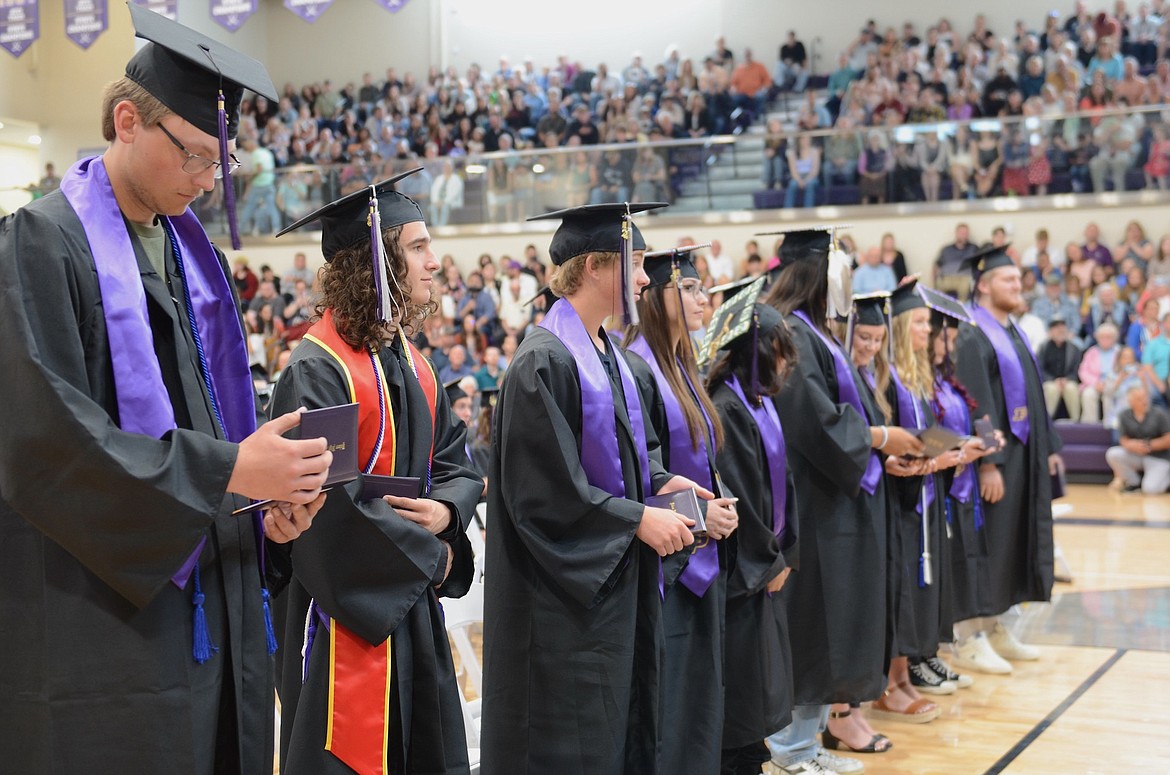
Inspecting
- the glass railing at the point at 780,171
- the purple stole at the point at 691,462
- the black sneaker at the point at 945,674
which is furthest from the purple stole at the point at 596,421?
the glass railing at the point at 780,171

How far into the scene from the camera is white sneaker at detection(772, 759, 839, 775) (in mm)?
4707

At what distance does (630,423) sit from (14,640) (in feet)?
6.30

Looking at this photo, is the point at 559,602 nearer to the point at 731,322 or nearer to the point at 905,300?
the point at 731,322

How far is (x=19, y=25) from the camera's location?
48.1 feet

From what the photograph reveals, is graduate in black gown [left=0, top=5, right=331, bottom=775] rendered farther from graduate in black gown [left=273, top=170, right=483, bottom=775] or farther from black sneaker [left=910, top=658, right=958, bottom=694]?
black sneaker [left=910, top=658, right=958, bottom=694]

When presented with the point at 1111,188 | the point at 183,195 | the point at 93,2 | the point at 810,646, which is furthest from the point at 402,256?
the point at 1111,188

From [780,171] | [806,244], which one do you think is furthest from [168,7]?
[806,244]

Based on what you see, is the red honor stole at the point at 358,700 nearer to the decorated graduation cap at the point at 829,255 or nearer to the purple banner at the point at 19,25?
the decorated graduation cap at the point at 829,255

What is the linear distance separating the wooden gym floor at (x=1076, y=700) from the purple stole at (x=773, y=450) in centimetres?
128

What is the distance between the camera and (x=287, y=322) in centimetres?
1741

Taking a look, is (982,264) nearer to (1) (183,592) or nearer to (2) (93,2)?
(1) (183,592)

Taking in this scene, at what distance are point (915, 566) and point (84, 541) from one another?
14.3 ft

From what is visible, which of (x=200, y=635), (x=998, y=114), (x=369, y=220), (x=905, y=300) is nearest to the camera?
(x=200, y=635)

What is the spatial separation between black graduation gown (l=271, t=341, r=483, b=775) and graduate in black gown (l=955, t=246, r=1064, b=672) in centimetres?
425
